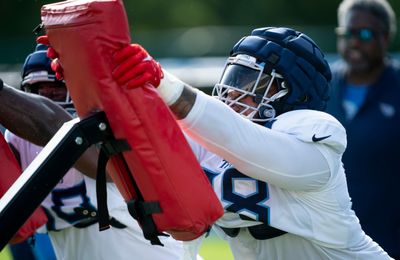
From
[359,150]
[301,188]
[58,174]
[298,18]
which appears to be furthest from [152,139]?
[298,18]

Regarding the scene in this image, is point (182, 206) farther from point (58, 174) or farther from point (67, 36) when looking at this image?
point (67, 36)

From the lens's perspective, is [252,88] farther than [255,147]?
Yes

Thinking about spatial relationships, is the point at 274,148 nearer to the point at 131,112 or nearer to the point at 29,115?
the point at 131,112

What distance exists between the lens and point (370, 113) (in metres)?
6.75

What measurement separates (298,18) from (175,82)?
843 inches

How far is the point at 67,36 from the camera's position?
3.03m

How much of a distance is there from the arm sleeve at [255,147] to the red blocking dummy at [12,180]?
846 mm

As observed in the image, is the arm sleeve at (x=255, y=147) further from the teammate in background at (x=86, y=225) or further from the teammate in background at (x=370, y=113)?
the teammate in background at (x=370, y=113)

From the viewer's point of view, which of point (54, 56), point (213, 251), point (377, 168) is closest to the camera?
point (54, 56)

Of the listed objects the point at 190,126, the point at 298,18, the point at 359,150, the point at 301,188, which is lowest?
the point at 298,18

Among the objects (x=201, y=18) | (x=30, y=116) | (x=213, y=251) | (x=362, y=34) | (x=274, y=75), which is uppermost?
(x=274, y=75)

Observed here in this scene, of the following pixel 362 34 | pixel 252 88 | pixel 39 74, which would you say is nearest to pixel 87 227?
pixel 39 74

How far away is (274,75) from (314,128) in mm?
361

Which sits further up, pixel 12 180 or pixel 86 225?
pixel 12 180
